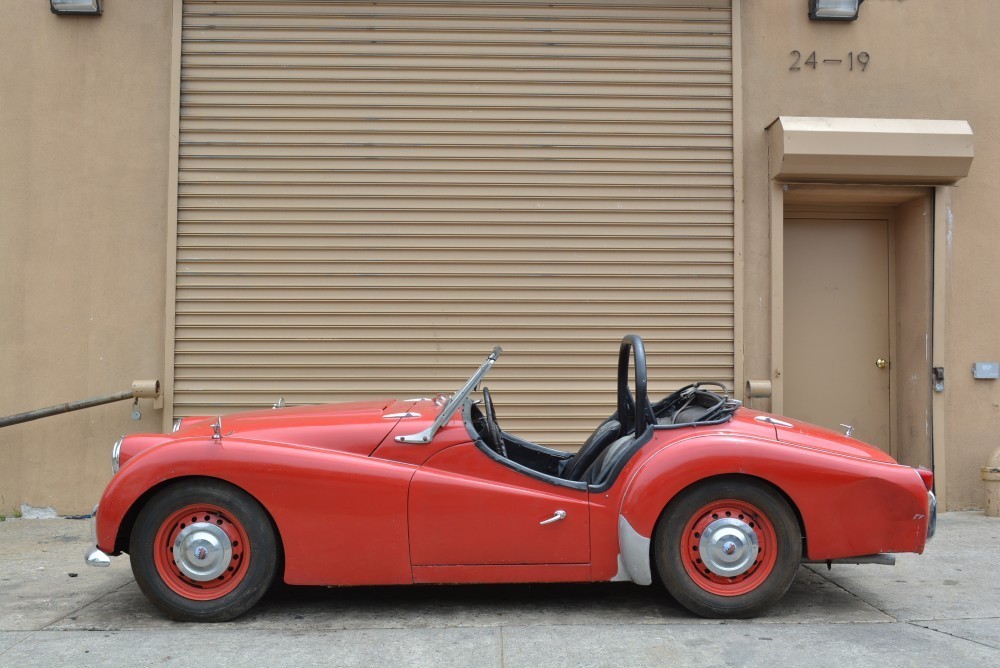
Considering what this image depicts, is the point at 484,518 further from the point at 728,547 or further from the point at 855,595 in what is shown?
the point at 855,595

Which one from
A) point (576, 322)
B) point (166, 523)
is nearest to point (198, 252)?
point (576, 322)

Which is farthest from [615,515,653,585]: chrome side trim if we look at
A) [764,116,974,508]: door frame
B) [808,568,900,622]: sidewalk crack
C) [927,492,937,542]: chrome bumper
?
[764,116,974,508]: door frame

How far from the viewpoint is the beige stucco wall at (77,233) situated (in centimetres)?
734

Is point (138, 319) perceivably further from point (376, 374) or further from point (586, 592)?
point (586, 592)

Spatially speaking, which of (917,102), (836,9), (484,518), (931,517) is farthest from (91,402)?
(917,102)

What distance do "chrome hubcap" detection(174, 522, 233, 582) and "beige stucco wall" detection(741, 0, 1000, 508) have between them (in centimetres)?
475

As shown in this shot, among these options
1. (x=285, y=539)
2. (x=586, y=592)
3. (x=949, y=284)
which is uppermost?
(x=949, y=284)

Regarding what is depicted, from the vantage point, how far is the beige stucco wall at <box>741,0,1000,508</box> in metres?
7.57

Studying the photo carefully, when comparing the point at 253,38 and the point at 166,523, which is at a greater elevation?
the point at 253,38

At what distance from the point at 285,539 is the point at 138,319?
3.82m

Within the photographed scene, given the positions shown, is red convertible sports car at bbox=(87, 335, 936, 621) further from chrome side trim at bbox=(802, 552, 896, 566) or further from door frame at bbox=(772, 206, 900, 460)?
door frame at bbox=(772, 206, 900, 460)

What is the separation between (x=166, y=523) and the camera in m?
4.30

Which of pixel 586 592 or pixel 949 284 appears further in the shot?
pixel 949 284

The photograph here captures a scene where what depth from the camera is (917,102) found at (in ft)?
25.1
